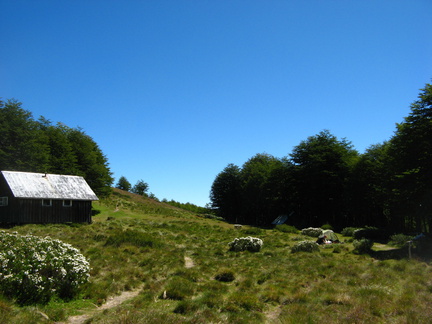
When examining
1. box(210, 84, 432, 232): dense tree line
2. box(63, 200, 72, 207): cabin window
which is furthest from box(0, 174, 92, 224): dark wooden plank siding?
box(210, 84, 432, 232): dense tree line

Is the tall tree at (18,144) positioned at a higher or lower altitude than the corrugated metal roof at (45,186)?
higher

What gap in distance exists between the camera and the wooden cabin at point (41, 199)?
30.8 m

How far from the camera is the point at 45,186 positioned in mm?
33625

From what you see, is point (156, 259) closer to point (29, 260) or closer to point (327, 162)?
point (29, 260)

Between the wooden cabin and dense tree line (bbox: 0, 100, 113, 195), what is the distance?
9412 millimetres

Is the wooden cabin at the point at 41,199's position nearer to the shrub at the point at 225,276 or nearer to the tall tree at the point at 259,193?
the shrub at the point at 225,276


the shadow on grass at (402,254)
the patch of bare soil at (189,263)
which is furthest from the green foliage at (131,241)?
the shadow on grass at (402,254)

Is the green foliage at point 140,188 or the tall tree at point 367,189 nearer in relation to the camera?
the tall tree at point 367,189

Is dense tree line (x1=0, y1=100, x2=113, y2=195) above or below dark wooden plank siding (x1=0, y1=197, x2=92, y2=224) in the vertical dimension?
above

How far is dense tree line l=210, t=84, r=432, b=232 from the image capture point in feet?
72.9

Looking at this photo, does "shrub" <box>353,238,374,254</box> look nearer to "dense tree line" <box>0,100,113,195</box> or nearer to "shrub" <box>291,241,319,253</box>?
"shrub" <box>291,241,319,253</box>

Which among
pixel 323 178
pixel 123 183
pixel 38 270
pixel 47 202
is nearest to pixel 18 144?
pixel 47 202

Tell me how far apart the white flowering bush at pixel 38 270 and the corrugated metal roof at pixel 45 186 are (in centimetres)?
2358

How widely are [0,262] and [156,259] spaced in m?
8.73
